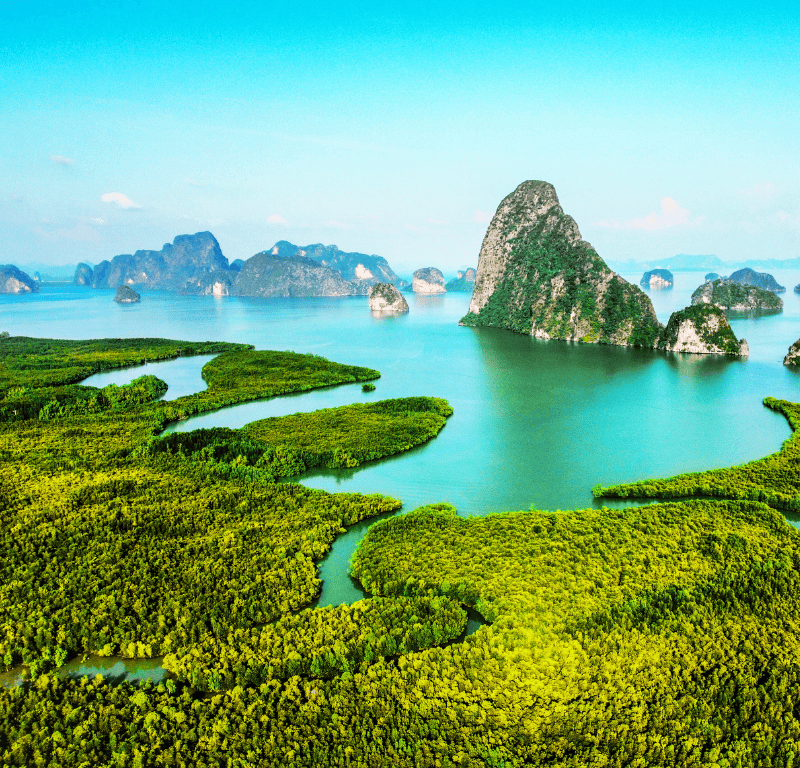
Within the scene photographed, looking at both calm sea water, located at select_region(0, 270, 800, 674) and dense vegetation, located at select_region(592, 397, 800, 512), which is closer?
dense vegetation, located at select_region(592, 397, 800, 512)

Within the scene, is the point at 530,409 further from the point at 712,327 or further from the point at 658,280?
the point at 658,280

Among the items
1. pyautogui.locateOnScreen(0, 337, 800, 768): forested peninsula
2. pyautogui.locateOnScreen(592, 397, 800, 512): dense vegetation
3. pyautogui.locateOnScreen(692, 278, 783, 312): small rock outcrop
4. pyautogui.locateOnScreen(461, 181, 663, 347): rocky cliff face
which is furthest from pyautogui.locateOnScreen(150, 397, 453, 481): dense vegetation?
pyautogui.locateOnScreen(692, 278, 783, 312): small rock outcrop

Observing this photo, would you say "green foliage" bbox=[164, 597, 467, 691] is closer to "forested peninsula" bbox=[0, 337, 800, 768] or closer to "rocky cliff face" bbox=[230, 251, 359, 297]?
"forested peninsula" bbox=[0, 337, 800, 768]

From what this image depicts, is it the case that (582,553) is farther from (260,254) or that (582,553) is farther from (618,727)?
(260,254)

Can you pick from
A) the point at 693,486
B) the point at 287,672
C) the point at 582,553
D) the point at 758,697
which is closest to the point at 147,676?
the point at 287,672

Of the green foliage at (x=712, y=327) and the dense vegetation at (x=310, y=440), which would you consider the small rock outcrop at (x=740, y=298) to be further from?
the dense vegetation at (x=310, y=440)

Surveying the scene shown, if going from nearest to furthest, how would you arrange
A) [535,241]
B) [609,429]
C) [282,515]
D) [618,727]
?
[618,727] < [282,515] < [609,429] < [535,241]
